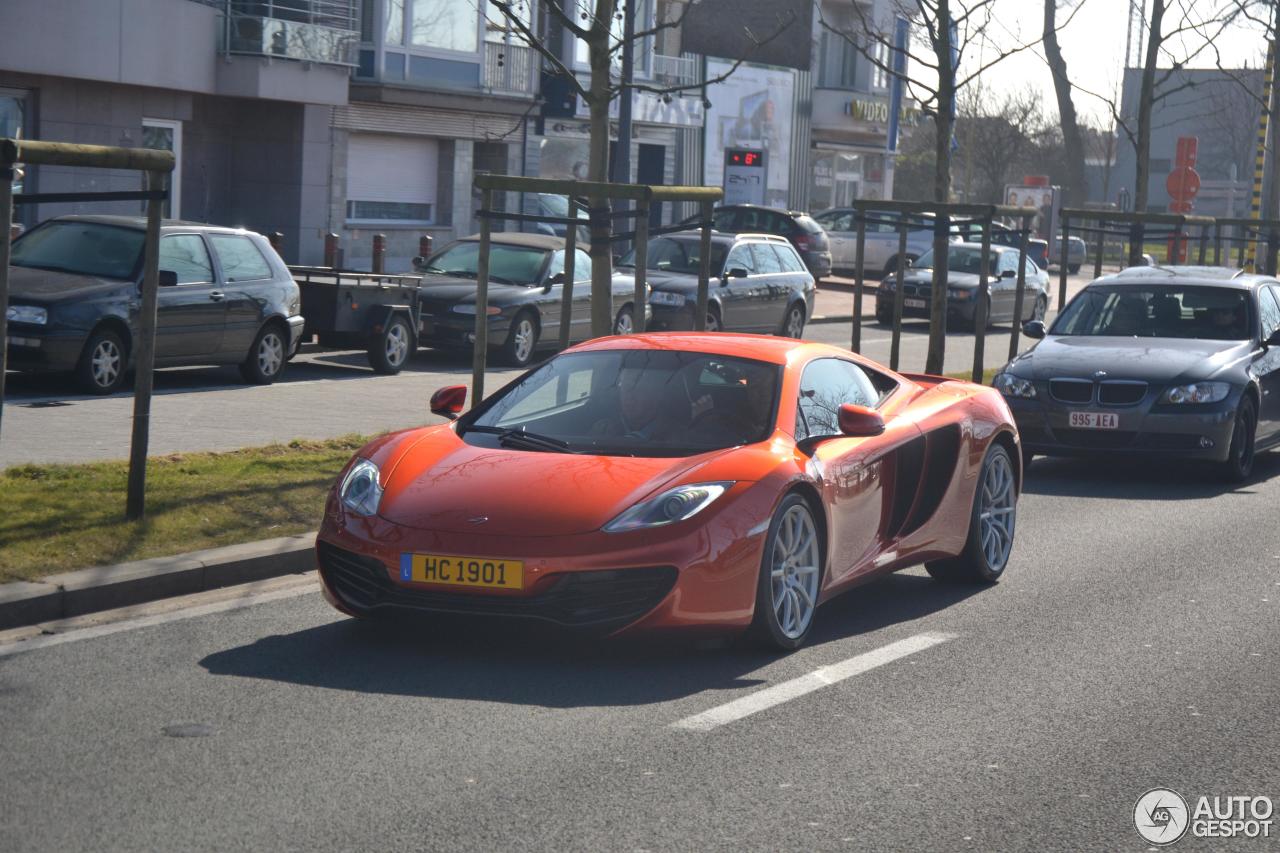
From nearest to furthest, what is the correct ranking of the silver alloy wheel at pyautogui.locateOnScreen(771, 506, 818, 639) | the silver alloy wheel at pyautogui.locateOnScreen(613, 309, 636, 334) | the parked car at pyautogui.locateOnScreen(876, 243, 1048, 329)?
1. the silver alloy wheel at pyautogui.locateOnScreen(771, 506, 818, 639)
2. the silver alloy wheel at pyautogui.locateOnScreen(613, 309, 636, 334)
3. the parked car at pyautogui.locateOnScreen(876, 243, 1048, 329)

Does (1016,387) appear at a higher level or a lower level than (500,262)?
lower

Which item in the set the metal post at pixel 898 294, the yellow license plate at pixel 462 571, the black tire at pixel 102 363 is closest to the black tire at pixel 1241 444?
the metal post at pixel 898 294

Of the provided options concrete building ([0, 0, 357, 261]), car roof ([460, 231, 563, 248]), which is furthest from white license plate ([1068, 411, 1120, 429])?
concrete building ([0, 0, 357, 261])

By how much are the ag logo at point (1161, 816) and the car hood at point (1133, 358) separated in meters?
8.03

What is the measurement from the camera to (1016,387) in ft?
44.5

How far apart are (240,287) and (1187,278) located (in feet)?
28.1

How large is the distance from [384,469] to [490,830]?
2659mm

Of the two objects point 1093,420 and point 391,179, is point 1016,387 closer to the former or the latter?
point 1093,420

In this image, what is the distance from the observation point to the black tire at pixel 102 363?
15.6m

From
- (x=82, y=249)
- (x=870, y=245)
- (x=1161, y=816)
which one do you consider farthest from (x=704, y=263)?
(x=870, y=245)

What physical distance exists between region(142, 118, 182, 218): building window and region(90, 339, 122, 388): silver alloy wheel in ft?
46.4

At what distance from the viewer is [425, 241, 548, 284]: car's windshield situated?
71.8ft

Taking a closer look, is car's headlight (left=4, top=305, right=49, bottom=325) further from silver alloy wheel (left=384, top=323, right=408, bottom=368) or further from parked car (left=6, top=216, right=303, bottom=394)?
silver alloy wheel (left=384, top=323, right=408, bottom=368)

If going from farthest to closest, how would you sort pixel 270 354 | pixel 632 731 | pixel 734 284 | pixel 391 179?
1. pixel 391 179
2. pixel 734 284
3. pixel 270 354
4. pixel 632 731
